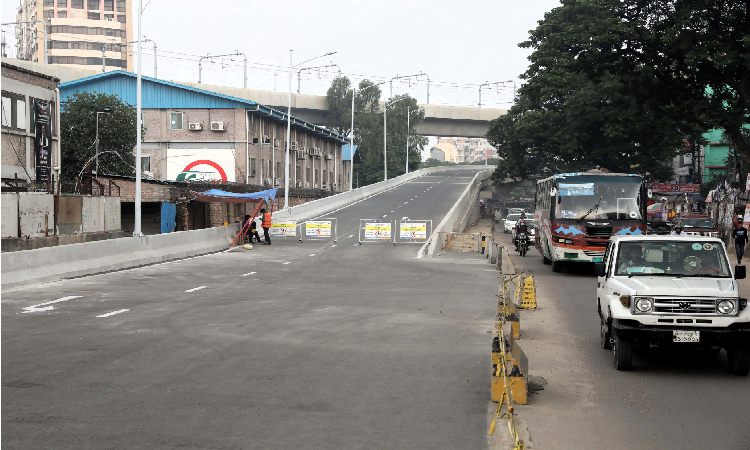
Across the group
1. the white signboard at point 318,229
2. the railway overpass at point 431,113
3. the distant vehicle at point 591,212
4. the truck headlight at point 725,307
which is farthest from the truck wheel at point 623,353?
the railway overpass at point 431,113

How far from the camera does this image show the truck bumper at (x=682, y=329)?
962 cm

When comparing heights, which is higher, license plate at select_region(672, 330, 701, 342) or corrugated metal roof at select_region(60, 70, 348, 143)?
corrugated metal roof at select_region(60, 70, 348, 143)

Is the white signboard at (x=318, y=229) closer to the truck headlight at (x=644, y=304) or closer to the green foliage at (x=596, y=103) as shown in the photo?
the green foliage at (x=596, y=103)

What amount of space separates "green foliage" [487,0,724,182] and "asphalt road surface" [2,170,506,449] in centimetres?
1876

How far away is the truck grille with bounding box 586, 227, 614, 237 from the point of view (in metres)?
25.5

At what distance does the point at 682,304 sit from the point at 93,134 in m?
47.7

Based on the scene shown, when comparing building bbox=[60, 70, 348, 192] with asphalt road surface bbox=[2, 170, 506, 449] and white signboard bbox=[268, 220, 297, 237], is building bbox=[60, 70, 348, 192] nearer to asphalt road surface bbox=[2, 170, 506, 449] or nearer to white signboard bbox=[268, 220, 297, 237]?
white signboard bbox=[268, 220, 297, 237]

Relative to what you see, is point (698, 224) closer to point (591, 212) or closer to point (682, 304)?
point (591, 212)

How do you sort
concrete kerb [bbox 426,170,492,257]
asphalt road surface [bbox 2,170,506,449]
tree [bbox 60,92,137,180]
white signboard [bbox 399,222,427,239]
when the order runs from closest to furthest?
asphalt road surface [bbox 2,170,506,449] < concrete kerb [bbox 426,170,492,257] < white signboard [bbox 399,222,427,239] < tree [bbox 60,92,137,180]

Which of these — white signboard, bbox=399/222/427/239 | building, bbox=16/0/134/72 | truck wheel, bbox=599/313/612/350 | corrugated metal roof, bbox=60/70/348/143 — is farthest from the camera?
building, bbox=16/0/134/72

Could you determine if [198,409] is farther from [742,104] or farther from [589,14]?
[589,14]

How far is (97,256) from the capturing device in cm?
2423

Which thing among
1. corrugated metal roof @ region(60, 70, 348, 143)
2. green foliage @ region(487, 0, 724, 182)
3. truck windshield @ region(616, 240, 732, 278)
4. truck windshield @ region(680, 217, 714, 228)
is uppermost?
corrugated metal roof @ region(60, 70, 348, 143)

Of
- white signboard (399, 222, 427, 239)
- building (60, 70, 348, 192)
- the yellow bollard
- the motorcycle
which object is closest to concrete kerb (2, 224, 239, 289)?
white signboard (399, 222, 427, 239)
